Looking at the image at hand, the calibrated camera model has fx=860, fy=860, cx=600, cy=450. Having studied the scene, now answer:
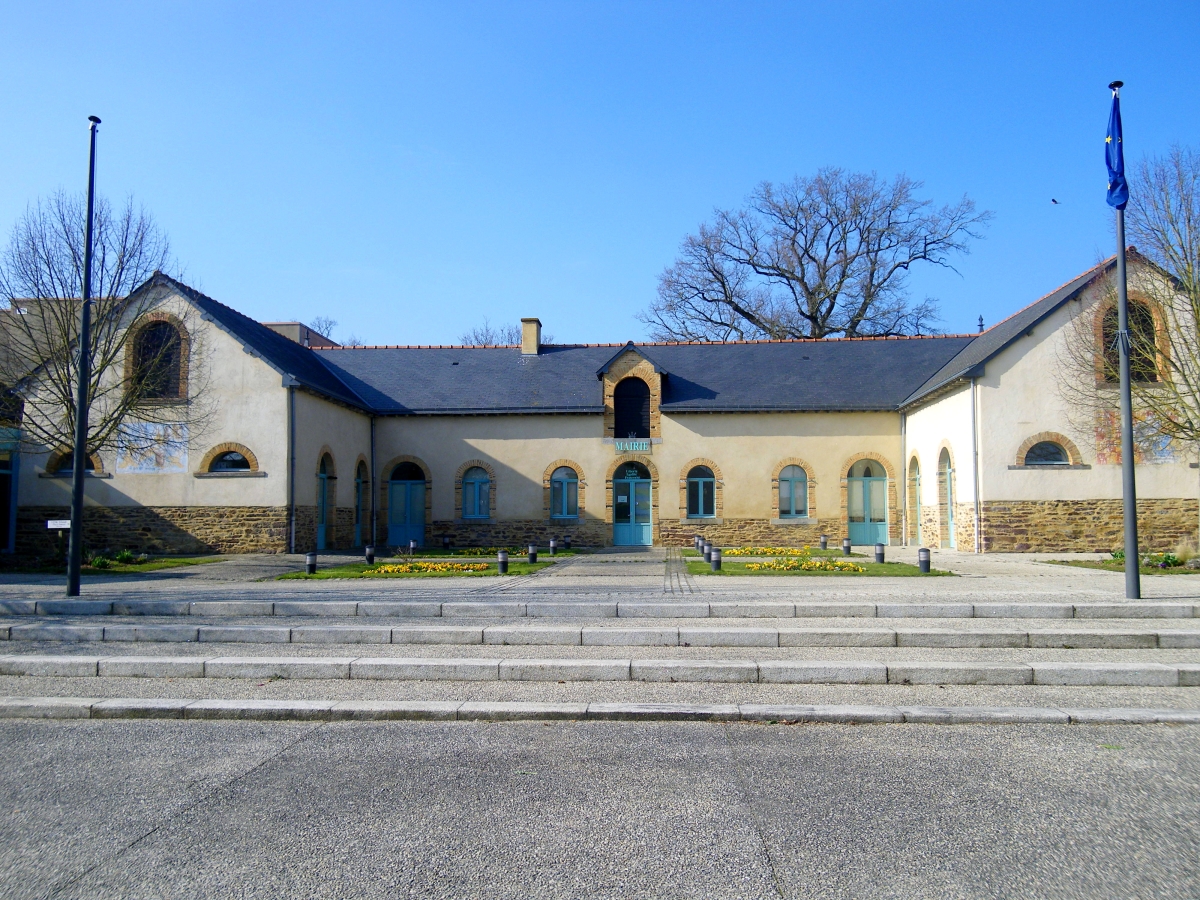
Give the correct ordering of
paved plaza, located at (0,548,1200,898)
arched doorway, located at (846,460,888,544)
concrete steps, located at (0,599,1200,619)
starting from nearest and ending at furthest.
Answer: paved plaza, located at (0,548,1200,898) < concrete steps, located at (0,599,1200,619) < arched doorway, located at (846,460,888,544)

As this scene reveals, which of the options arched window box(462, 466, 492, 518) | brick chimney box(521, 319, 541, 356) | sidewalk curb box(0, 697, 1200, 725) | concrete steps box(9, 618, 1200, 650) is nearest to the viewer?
sidewalk curb box(0, 697, 1200, 725)

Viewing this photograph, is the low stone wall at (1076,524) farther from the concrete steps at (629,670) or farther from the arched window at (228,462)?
the arched window at (228,462)

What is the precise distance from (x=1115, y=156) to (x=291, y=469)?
1825 cm

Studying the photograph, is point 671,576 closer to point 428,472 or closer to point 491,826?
→ point 491,826

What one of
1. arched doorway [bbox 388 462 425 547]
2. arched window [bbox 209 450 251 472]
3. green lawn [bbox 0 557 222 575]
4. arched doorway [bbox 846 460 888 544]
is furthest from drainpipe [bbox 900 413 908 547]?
green lawn [bbox 0 557 222 575]

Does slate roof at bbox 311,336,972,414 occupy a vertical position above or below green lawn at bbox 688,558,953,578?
above

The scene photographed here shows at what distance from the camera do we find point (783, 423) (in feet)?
86.9

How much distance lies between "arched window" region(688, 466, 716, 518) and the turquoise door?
853 cm

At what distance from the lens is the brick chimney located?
2956 cm

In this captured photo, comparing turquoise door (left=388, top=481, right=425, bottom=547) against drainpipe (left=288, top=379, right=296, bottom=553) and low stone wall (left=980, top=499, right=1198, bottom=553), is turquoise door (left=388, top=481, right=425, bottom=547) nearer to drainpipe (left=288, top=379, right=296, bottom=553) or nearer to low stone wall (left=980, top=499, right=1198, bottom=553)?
drainpipe (left=288, top=379, right=296, bottom=553)

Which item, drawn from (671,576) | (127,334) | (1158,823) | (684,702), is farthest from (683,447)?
(1158,823)

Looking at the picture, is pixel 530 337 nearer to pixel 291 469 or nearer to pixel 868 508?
pixel 291 469

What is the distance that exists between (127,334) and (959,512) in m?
20.5

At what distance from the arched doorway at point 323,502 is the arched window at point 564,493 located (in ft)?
22.1
